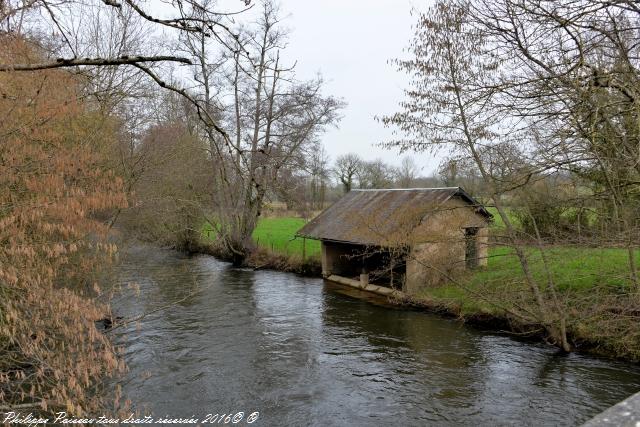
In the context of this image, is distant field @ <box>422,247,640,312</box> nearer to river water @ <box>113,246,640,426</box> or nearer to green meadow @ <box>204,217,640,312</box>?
green meadow @ <box>204,217,640,312</box>

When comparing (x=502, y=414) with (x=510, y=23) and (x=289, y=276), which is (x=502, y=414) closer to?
(x=510, y=23)

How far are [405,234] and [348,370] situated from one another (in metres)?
5.83

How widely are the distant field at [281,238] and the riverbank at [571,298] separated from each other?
9.92 meters

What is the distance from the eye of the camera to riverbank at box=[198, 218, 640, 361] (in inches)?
406

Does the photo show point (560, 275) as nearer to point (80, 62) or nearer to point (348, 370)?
point (348, 370)

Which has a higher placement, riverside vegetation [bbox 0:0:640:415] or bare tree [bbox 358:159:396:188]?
bare tree [bbox 358:159:396:188]

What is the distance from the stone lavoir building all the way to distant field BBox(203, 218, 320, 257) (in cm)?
225

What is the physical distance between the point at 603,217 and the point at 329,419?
25.7ft

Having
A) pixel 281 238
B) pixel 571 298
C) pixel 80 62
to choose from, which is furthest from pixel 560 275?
pixel 281 238

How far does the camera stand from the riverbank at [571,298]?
33.8 feet

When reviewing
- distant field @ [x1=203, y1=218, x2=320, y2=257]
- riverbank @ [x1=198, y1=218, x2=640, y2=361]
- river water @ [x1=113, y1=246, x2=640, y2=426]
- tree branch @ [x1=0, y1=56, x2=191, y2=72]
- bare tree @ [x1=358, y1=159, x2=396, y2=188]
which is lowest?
river water @ [x1=113, y1=246, x2=640, y2=426]

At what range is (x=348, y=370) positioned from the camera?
9.95m

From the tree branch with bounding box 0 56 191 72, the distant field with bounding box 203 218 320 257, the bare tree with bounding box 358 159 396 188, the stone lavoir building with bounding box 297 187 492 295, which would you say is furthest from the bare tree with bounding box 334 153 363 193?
the tree branch with bounding box 0 56 191 72

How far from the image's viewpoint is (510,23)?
1002 cm
